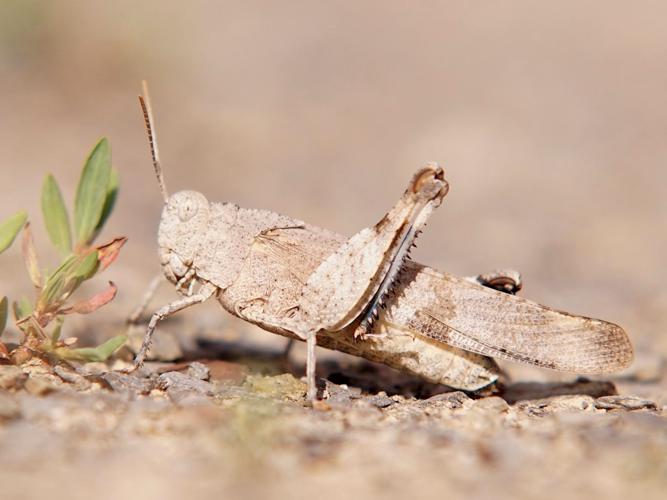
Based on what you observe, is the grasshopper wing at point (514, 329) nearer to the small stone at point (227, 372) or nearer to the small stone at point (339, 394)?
the small stone at point (339, 394)

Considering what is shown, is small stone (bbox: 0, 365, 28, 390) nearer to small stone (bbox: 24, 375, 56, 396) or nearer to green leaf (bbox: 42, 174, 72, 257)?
small stone (bbox: 24, 375, 56, 396)

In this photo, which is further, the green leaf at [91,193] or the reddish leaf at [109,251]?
the green leaf at [91,193]

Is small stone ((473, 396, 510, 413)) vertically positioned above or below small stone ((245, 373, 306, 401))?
above

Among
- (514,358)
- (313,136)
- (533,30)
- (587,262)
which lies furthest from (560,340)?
(533,30)

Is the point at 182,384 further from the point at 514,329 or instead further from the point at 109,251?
the point at 514,329

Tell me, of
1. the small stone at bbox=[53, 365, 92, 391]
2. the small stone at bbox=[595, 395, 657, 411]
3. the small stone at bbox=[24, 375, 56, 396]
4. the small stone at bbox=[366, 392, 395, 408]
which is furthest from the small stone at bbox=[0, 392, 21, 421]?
the small stone at bbox=[595, 395, 657, 411]

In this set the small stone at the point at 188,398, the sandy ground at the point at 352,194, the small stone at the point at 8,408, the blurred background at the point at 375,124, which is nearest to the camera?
the sandy ground at the point at 352,194

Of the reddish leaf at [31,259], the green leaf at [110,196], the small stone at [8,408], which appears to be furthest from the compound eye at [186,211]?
the small stone at [8,408]
